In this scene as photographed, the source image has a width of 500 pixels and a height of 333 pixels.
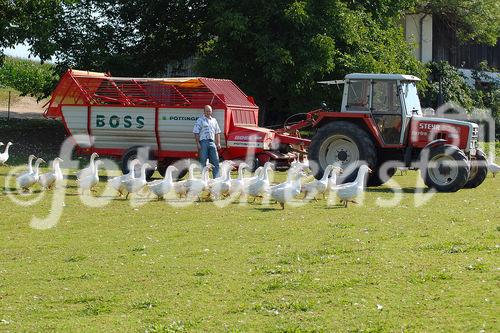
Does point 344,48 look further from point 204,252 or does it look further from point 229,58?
point 204,252

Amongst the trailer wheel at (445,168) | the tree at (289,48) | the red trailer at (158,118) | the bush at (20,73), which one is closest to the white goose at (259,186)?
the trailer wheel at (445,168)

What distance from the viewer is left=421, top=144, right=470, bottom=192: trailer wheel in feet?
66.0

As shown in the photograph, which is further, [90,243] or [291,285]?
[90,243]

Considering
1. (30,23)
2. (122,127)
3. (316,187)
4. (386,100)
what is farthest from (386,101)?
(30,23)

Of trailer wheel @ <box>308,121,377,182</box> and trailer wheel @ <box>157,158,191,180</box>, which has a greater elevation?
trailer wheel @ <box>308,121,377,182</box>

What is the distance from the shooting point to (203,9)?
34562mm

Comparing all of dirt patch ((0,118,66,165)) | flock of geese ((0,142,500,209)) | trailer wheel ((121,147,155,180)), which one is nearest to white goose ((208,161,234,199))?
flock of geese ((0,142,500,209))

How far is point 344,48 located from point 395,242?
2105 centimetres

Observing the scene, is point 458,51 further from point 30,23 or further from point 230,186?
point 230,186

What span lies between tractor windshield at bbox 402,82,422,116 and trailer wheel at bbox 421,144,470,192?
150cm

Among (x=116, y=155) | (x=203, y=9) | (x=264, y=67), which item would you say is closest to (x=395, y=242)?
(x=116, y=155)

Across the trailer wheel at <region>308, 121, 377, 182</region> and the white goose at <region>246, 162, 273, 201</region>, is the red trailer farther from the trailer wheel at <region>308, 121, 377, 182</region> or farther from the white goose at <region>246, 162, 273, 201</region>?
the white goose at <region>246, 162, 273, 201</region>

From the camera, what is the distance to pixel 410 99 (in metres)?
21.9

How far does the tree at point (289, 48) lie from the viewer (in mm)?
30766
